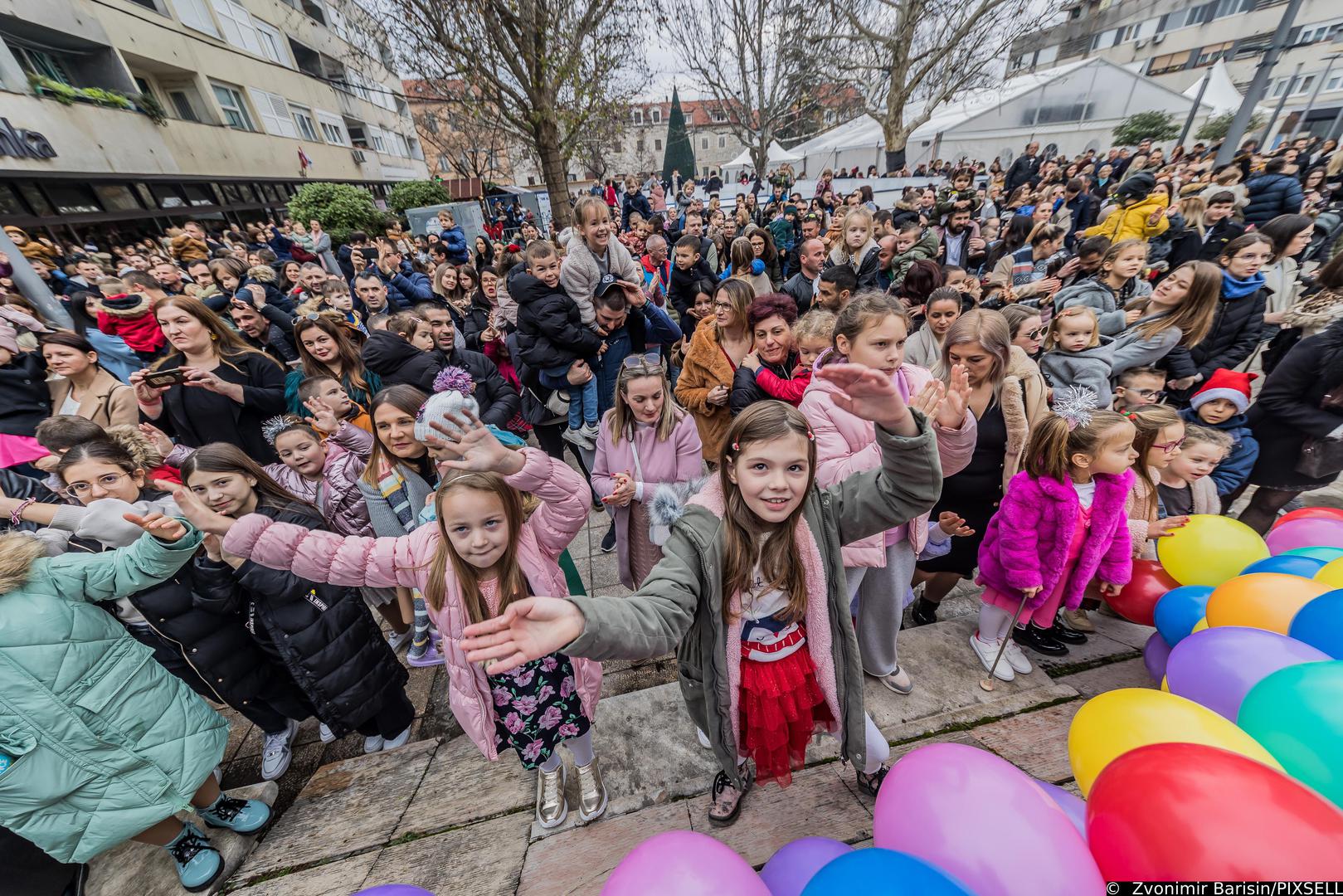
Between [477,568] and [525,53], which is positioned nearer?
[477,568]

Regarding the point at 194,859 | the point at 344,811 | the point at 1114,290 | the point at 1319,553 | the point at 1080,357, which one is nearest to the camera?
the point at 194,859

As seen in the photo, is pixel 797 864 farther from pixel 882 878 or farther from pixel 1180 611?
pixel 1180 611

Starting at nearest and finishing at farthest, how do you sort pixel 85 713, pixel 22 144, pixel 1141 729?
1. pixel 1141 729
2. pixel 85 713
3. pixel 22 144

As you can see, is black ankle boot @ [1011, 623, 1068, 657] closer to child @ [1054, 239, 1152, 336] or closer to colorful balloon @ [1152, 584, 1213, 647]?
colorful balloon @ [1152, 584, 1213, 647]

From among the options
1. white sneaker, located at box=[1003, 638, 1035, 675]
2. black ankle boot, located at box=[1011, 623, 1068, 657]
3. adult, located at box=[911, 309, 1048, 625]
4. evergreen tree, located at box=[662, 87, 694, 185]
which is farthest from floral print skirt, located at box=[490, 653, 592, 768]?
evergreen tree, located at box=[662, 87, 694, 185]

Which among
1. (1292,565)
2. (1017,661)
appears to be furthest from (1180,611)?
(1017,661)

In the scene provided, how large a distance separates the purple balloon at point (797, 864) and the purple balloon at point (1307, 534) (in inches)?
114

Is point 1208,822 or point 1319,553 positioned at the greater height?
point 1208,822

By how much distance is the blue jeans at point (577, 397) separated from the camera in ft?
12.9

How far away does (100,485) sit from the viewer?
2180 millimetres

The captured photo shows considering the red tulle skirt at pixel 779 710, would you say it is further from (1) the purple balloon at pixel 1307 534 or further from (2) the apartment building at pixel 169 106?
(2) the apartment building at pixel 169 106

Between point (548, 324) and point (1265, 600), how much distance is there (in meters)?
3.98

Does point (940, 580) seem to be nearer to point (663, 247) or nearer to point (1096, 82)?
point (663, 247)

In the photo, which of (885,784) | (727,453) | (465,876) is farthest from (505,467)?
(465,876)
